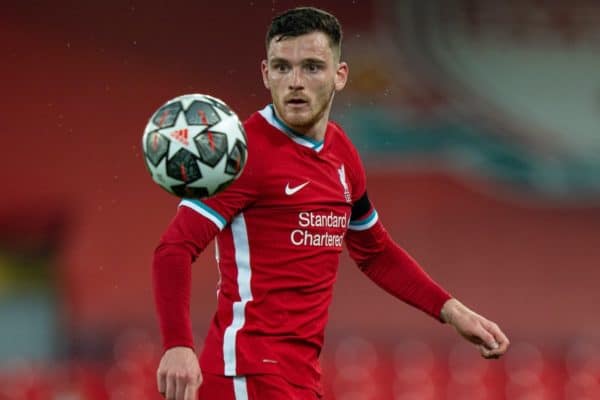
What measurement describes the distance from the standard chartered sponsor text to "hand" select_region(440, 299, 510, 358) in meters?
0.51

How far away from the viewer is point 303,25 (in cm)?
385

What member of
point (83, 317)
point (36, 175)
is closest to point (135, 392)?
point (83, 317)

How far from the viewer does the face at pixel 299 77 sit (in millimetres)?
3820

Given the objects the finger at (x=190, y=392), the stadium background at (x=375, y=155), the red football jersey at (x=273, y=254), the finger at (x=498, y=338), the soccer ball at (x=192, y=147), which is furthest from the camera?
the stadium background at (x=375, y=155)

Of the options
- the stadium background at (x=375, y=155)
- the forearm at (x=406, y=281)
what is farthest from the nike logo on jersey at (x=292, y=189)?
the stadium background at (x=375, y=155)

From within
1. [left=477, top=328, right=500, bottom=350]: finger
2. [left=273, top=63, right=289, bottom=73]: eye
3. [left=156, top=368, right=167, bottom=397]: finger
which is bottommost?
[left=156, top=368, right=167, bottom=397]: finger

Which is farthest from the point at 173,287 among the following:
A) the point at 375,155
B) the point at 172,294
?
the point at 375,155

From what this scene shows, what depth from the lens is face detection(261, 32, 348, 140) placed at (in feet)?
12.5

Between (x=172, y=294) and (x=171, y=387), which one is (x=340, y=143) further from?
(x=171, y=387)

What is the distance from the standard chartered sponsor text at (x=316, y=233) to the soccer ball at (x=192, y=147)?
34 cm

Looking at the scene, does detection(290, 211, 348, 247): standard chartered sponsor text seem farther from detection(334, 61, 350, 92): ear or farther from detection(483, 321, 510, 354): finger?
detection(483, 321, 510, 354): finger

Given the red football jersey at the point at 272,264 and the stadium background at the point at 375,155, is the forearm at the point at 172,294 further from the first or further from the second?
the stadium background at the point at 375,155

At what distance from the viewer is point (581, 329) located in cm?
1034

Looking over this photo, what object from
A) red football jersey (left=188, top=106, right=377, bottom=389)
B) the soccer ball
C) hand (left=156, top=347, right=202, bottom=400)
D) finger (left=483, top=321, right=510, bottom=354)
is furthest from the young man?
finger (left=483, top=321, right=510, bottom=354)
